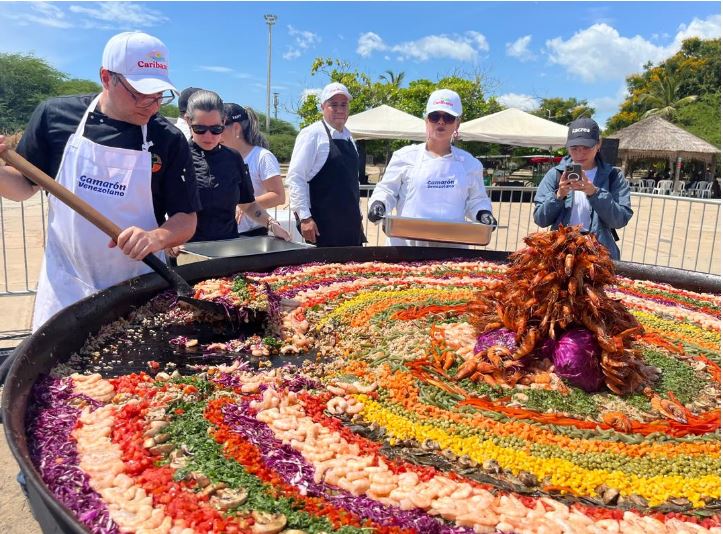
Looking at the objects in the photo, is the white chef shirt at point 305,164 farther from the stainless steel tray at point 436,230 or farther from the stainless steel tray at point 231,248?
the stainless steel tray at point 436,230

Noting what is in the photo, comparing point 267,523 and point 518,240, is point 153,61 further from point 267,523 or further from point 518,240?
point 518,240

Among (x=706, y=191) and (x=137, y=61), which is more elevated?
(x=706, y=191)

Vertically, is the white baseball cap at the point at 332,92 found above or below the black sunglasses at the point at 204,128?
Answer: above

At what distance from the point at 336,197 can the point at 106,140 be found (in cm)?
257

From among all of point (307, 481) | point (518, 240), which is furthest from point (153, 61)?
point (518, 240)

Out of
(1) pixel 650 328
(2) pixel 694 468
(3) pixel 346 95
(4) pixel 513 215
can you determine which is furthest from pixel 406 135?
(2) pixel 694 468

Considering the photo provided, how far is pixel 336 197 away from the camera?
Answer: 4.74 meters

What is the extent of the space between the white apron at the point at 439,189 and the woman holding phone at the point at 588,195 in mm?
566

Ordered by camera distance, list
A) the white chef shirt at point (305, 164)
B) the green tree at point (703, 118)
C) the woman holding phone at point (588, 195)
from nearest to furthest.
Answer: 1. the woman holding phone at point (588, 195)
2. the white chef shirt at point (305, 164)
3. the green tree at point (703, 118)

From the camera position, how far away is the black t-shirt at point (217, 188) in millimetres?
3486

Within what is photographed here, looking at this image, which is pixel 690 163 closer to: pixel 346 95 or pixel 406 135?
pixel 406 135

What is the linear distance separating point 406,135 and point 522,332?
17513 millimetres

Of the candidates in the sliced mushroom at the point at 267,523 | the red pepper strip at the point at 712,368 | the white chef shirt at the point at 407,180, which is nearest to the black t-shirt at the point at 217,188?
the white chef shirt at the point at 407,180

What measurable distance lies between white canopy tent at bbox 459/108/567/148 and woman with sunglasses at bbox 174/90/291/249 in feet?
50.1
